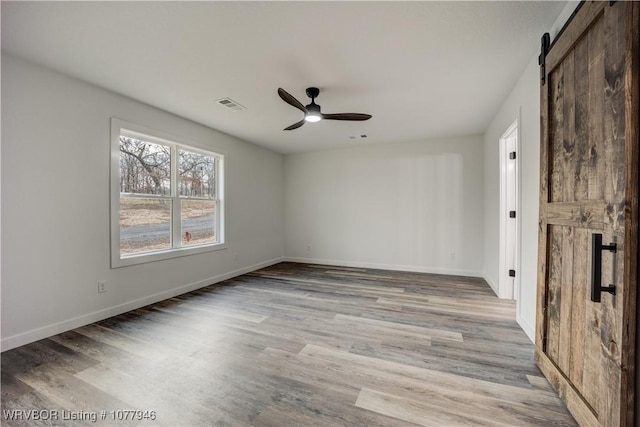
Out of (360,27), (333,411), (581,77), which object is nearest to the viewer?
(581,77)

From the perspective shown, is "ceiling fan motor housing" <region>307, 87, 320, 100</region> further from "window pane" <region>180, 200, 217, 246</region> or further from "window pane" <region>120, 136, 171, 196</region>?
"window pane" <region>180, 200, 217, 246</region>

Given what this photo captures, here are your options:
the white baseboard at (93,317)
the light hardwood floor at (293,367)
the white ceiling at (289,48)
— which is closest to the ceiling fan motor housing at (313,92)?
the white ceiling at (289,48)

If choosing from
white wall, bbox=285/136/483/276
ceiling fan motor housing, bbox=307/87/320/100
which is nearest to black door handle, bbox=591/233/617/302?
ceiling fan motor housing, bbox=307/87/320/100

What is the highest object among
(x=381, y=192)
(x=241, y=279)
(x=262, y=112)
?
(x=262, y=112)

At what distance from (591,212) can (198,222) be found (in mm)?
4459

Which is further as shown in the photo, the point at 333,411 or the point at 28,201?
the point at 28,201

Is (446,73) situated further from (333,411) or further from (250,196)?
(250,196)

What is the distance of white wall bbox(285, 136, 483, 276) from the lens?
4.74 meters

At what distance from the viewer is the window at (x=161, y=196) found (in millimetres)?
3090

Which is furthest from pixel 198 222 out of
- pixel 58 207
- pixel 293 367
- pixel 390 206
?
pixel 390 206

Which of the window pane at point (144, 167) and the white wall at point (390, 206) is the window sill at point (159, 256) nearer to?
the window pane at point (144, 167)

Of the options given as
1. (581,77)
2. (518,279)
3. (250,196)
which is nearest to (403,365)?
(518,279)

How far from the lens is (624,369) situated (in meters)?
1.12

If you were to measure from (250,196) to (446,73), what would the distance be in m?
3.88
